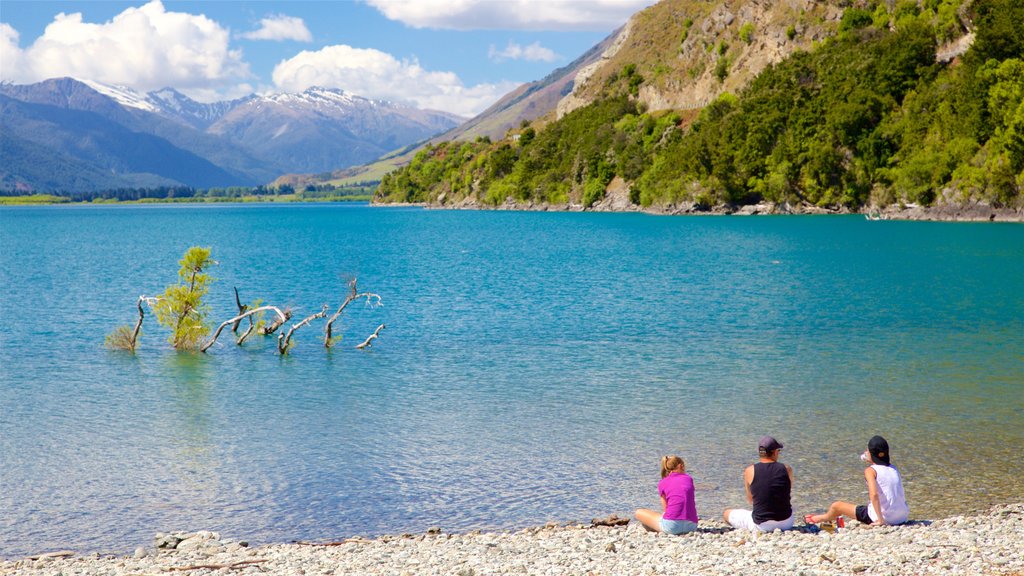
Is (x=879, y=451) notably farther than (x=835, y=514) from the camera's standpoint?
No

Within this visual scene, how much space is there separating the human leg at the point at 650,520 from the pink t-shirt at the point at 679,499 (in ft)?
1.05

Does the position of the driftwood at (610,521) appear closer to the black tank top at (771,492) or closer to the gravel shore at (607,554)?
the gravel shore at (607,554)

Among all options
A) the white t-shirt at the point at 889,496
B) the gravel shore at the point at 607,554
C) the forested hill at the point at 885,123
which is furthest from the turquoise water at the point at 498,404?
the forested hill at the point at 885,123

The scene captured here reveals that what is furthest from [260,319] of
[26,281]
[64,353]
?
[26,281]

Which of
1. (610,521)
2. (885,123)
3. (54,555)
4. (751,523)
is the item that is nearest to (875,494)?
(751,523)

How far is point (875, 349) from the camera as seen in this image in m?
39.8

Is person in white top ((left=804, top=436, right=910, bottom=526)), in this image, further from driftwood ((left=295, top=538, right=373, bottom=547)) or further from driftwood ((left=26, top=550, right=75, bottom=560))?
driftwood ((left=26, top=550, right=75, bottom=560))

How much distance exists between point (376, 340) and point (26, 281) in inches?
1726

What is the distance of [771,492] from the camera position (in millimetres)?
16844

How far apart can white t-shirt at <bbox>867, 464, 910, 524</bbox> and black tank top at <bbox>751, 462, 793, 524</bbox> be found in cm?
164

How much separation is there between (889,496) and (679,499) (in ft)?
12.6

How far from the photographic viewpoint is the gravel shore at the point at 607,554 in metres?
14.0

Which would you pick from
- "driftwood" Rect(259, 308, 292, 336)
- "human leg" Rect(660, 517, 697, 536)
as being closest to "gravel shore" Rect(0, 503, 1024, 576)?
"human leg" Rect(660, 517, 697, 536)

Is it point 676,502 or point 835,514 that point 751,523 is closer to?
point 676,502
